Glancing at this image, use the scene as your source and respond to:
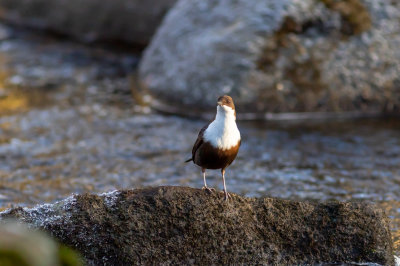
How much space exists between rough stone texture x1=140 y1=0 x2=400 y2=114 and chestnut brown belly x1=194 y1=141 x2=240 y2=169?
4275mm

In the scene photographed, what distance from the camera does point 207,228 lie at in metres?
3.58

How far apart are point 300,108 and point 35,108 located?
389 centimetres

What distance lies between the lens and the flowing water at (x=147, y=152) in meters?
5.71

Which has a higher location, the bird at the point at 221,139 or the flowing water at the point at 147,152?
the bird at the point at 221,139

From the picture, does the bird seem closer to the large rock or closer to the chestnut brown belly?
the chestnut brown belly

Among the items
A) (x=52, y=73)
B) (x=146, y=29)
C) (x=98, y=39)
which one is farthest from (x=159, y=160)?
(x=98, y=39)

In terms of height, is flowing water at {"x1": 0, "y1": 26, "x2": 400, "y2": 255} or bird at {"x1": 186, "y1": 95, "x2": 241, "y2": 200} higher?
bird at {"x1": 186, "y1": 95, "x2": 241, "y2": 200}

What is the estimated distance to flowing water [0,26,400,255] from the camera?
18.7 ft

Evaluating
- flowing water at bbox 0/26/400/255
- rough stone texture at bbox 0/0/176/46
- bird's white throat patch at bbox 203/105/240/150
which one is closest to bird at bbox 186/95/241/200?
bird's white throat patch at bbox 203/105/240/150

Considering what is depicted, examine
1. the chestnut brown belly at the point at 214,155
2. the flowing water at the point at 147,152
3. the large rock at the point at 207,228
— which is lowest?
the flowing water at the point at 147,152

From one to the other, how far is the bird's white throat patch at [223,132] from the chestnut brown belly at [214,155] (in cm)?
3

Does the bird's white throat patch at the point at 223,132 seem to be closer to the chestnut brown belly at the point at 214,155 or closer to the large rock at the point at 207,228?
the chestnut brown belly at the point at 214,155

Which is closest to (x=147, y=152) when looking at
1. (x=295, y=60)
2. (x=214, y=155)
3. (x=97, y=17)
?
(x=295, y=60)

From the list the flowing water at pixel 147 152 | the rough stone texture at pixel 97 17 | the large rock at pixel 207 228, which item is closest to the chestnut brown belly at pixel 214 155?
the large rock at pixel 207 228
